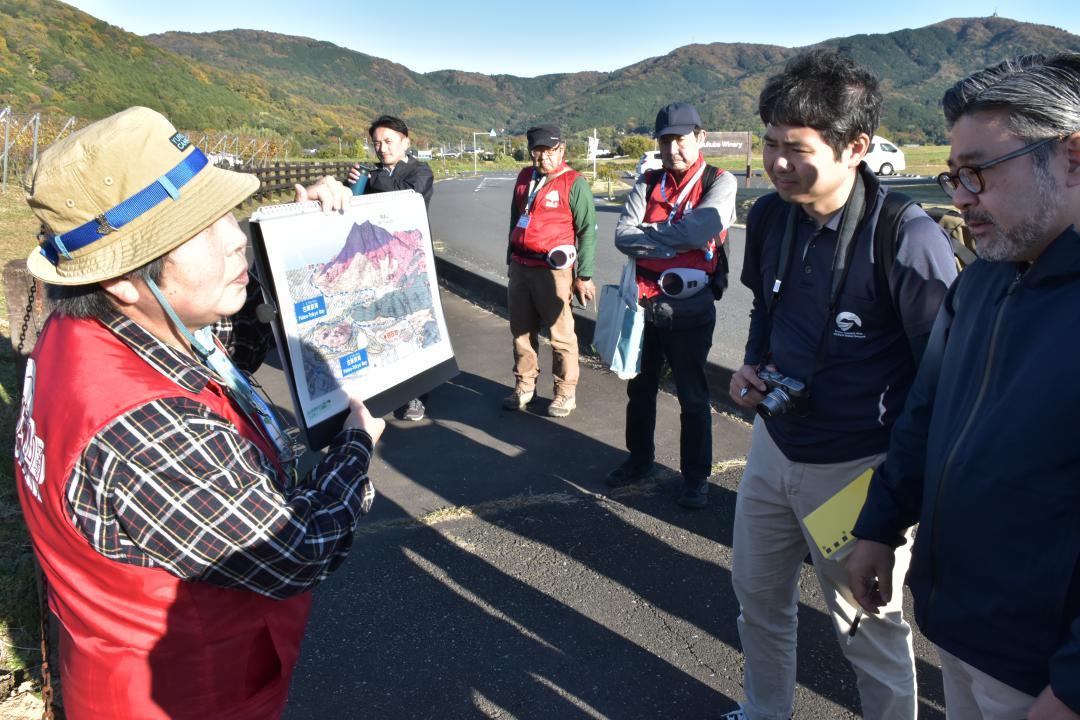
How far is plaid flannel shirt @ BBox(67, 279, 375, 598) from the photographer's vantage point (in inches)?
49.6

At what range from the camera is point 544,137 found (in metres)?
5.57

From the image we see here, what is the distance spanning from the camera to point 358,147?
79938mm

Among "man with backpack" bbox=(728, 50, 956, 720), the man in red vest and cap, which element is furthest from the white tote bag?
"man with backpack" bbox=(728, 50, 956, 720)

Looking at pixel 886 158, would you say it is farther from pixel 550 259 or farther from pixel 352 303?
pixel 352 303

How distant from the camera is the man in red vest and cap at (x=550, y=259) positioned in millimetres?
5531

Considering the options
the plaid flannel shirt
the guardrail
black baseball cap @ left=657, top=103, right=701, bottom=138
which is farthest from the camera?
the guardrail

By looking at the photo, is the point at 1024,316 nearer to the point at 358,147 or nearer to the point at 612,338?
the point at 612,338

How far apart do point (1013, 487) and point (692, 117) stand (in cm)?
328

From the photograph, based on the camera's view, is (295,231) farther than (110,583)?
Yes

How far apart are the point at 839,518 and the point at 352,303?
4.92 feet

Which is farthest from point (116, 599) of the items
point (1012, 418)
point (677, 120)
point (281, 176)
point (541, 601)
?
point (281, 176)

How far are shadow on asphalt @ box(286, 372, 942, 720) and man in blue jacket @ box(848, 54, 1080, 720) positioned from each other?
4.76 feet

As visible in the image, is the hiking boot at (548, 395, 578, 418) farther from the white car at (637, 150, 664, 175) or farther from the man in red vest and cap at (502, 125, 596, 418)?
the white car at (637, 150, 664, 175)

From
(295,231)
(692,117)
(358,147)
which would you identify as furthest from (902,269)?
(358,147)
